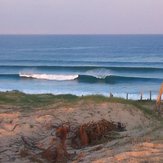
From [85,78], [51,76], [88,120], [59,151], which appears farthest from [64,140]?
[51,76]

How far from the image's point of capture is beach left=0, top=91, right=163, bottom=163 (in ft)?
30.1

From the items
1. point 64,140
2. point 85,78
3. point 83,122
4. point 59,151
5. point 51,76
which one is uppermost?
point 51,76

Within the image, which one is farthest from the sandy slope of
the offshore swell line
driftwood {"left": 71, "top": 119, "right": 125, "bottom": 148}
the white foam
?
the white foam

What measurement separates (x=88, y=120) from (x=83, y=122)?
0.27 metres

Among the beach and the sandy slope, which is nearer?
the sandy slope

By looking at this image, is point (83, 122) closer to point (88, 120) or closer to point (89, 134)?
point (88, 120)

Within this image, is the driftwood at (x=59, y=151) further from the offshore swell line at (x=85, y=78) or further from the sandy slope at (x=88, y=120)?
the offshore swell line at (x=85, y=78)

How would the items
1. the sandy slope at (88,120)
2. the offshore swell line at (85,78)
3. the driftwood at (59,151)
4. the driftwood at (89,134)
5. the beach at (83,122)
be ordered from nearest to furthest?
the sandy slope at (88,120), the beach at (83,122), the driftwood at (59,151), the driftwood at (89,134), the offshore swell line at (85,78)

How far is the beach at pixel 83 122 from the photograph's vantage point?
361 inches

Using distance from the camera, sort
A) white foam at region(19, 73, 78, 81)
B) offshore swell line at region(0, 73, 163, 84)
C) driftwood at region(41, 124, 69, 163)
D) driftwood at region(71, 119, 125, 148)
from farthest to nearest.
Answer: white foam at region(19, 73, 78, 81), offshore swell line at region(0, 73, 163, 84), driftwood at region(71, 119, 125, 148), driftwood at region(41, 124, 69, 163)

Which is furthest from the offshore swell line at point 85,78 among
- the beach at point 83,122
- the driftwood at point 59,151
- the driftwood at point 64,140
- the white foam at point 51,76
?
the driftwood at point 59,151

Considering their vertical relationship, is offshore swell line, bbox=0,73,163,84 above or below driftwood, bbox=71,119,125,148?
above

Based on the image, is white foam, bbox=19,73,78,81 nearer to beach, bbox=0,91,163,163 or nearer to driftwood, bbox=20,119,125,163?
beach, bbox=0,91,163,163

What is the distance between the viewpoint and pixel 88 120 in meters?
13.7
